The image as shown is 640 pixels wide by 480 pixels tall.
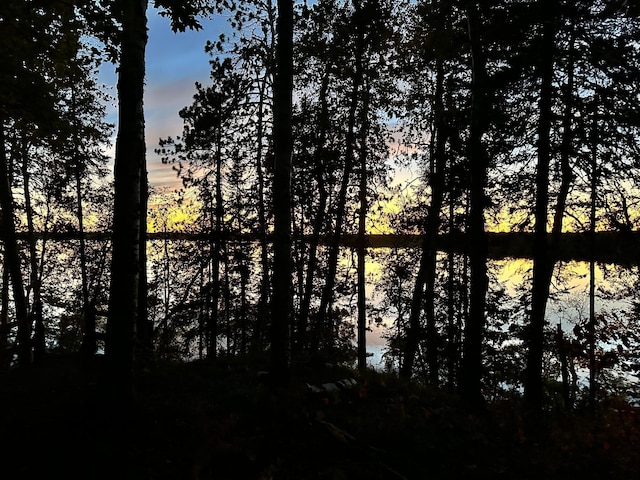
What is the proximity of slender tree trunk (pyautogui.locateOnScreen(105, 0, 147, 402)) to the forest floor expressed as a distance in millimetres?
454

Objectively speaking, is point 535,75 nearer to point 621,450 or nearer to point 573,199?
point 573,199

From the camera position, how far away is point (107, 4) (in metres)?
4.45

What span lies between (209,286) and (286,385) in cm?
1280

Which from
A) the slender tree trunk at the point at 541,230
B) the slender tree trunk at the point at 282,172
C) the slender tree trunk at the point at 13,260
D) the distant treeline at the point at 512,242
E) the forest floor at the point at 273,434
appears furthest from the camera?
the slender tree trunk at the point at 13,260

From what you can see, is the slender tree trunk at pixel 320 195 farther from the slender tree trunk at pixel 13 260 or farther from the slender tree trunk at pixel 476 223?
the slender tree trunk at pixel 13 260

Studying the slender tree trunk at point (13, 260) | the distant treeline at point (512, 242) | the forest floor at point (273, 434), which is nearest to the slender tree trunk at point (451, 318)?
the distant treeline at point (512, 242)

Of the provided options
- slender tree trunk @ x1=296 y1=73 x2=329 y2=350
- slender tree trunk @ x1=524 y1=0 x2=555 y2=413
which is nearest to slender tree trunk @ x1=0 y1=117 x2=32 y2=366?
slender tree trunk @ x1=296 y1=73 x2=329 y2=350

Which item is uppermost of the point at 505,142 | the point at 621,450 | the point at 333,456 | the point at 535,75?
the point at 535,75

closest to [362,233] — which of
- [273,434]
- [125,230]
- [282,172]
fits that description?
[282,172]

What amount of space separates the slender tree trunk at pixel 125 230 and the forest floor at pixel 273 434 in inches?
17.9

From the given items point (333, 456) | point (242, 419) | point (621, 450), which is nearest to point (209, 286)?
Result: point (242, 419)

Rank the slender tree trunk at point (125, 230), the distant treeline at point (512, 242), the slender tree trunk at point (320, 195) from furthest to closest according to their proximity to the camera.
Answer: the slender tree trunk at point (320, 195), the distant treeline at point (512, 242), the slender tree trunk at point (125, 230)

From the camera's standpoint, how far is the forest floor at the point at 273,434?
4.42 m

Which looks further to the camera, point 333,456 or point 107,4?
point 333,456
